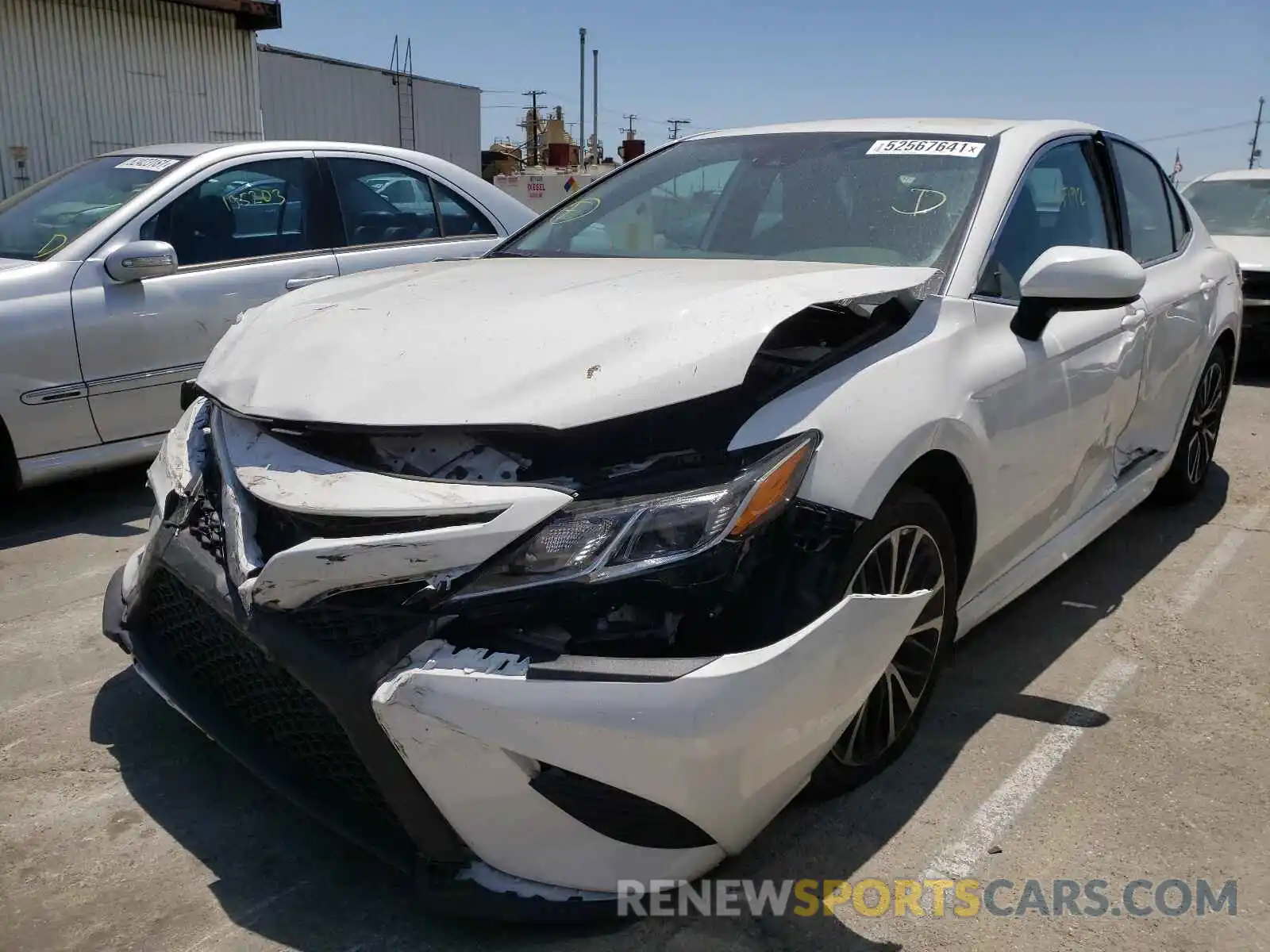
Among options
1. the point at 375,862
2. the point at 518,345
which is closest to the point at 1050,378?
the point at 518,345

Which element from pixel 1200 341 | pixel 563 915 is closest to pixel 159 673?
pixel 563 915

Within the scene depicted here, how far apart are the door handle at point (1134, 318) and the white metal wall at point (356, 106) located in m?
16.2

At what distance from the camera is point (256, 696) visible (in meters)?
2.19

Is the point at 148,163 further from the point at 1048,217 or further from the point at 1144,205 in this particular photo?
the point at 1144,205

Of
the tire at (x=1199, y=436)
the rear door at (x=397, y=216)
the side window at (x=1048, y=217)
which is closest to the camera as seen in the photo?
the side window at (x=1048, y=217)

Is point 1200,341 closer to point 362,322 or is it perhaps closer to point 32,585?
point 362,322

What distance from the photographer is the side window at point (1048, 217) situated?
2.99m

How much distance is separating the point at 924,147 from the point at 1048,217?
1.50ft

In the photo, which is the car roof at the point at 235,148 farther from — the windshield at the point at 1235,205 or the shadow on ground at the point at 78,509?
the windshield at the point at 1235,205

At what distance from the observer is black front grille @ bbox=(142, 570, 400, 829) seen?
2041mm

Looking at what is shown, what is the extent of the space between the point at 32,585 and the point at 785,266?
2.98m

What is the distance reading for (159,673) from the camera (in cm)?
243

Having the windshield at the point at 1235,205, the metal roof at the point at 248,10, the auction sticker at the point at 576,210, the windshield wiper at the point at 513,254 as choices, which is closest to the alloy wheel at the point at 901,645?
the windshield wiper at the point at 513,254

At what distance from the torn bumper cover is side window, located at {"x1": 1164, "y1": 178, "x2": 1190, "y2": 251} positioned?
321cm
